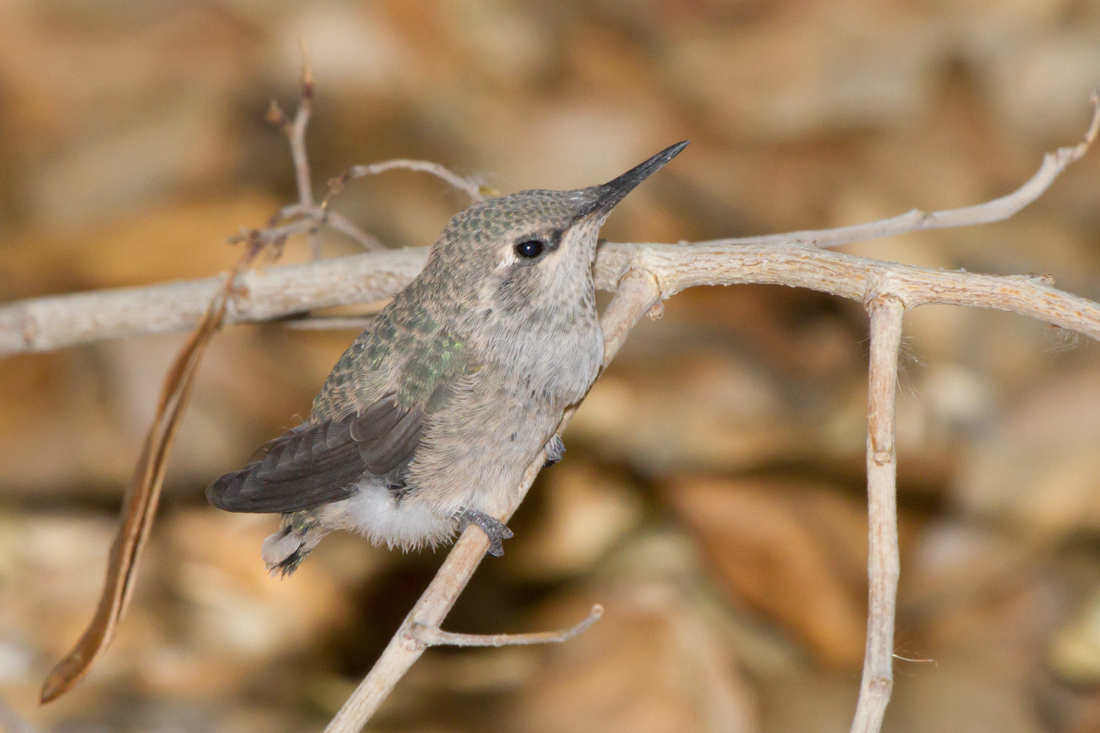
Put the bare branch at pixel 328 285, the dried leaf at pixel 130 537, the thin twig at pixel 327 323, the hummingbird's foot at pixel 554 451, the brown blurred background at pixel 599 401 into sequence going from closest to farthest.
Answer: the dried leaf at pixel 130 537, the bare branch at pixel 328 285, the hummingbird's foot at pixel 554 451, the thin twig at pixel 327 323, the brown blurred background at pixel 599 401

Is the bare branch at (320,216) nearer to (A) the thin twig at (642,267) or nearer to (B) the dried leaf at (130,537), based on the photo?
(A) the thin twig at (642,267)

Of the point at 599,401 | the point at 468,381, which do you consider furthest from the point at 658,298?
the point at 599,401

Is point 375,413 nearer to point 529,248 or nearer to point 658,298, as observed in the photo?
point 529,248

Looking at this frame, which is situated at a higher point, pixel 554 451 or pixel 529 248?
pixel 529 248

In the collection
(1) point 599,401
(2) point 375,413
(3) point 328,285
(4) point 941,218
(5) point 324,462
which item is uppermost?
(1) point 599,401

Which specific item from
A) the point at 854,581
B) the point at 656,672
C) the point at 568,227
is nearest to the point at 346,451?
the point at 568,227

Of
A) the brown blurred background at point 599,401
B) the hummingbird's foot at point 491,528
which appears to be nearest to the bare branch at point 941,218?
the brown blurred background at point 599,401

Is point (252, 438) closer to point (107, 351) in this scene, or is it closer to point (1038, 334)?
point (107, 351)
